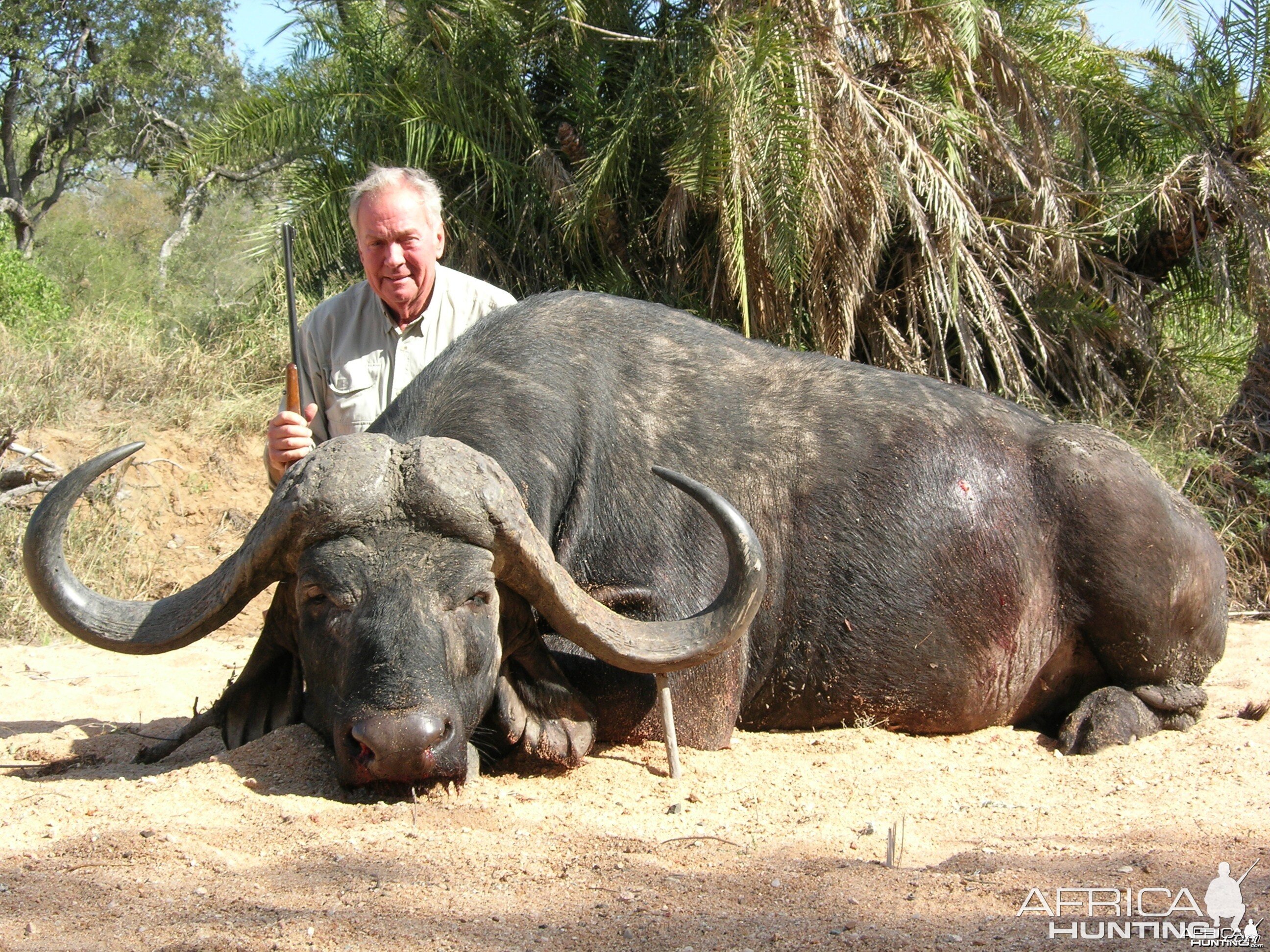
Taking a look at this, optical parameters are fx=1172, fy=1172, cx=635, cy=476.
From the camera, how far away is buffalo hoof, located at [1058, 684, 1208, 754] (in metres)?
4.86

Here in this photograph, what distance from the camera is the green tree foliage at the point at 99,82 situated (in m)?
20.6

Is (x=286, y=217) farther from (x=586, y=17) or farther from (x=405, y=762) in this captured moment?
(x=405, y=762)

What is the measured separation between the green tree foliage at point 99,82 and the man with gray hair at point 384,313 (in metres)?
15.6

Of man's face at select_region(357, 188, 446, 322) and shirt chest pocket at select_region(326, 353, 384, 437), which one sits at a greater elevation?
man's face at select_region(357, 188, 446, 322)

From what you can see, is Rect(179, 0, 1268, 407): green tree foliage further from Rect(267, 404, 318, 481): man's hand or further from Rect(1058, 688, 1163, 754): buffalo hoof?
Rect(267, 404, 318, 481): man's hand

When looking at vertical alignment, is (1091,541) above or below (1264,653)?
above

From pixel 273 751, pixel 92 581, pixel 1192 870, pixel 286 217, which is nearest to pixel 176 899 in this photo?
pixel 273 751

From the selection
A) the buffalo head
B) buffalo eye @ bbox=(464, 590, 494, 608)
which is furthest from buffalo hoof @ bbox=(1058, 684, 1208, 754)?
buffalo eye @ bbox=(464, 590, 494, 608)

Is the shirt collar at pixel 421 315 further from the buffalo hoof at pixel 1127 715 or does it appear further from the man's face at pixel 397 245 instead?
the buffalo hoof at pixel 1127 715

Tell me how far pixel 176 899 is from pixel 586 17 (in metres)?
8.22

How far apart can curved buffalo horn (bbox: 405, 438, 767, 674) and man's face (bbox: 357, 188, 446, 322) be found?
2.02m

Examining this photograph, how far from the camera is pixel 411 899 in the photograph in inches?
112

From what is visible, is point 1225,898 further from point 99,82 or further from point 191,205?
point 99,82

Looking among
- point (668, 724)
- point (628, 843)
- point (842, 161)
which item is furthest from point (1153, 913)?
point (842, 161)
